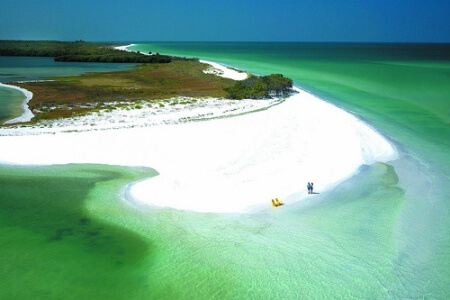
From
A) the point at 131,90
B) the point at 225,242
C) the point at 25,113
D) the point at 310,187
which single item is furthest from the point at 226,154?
the point at 131,90

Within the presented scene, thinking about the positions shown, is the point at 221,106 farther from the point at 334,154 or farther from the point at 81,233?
the point at 81,233

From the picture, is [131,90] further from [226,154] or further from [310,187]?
[310,187]

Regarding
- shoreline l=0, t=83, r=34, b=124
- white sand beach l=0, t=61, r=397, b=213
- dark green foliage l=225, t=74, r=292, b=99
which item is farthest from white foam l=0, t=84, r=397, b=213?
dark green foliage l=225, t=74, r=292, b=99

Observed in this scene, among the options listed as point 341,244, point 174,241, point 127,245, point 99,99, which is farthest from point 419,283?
point 99,99

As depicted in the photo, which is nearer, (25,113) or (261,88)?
(25,113)

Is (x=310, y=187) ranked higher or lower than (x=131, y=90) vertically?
lower

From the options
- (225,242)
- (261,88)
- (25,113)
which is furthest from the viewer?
(261,88)

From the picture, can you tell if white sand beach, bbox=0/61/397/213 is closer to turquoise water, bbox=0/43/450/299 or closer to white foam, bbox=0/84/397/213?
white foam, bbox=0/84/397/213

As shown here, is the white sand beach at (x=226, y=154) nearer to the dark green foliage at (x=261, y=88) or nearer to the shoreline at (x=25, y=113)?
the shoreline at (x=25, y=113)

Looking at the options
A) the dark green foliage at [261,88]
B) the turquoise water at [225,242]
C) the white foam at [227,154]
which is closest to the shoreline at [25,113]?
the white foam at [227,154]
